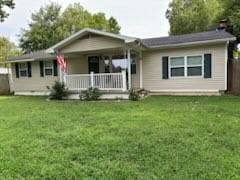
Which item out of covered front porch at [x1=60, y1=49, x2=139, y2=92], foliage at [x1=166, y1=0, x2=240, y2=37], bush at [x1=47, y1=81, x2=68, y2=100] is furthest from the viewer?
foliage at [x1=166, y1=0, x2=240, y2=37]

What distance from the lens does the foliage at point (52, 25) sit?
35438 millimetres

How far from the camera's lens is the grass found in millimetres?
4113

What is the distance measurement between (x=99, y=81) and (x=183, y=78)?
13.9 ft

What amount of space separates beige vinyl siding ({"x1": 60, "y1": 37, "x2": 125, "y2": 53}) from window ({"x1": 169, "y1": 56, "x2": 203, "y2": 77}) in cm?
293

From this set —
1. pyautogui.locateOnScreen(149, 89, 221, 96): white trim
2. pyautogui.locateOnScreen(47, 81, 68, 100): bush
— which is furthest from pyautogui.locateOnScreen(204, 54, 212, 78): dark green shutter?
pyautogui.locateOnScreen(47, 81, 68, 100): bush

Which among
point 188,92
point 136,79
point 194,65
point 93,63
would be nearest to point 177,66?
point 194,65

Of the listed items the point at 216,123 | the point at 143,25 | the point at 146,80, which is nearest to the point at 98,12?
the point at 143,25

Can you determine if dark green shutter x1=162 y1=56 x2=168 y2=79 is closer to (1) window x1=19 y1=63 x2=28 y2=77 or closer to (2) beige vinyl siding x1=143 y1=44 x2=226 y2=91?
(2) beige vinyl siding x1=143 y1=44 x2=226 y2=91

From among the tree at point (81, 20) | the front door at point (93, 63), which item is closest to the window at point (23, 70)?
the front door at point (93, 63)

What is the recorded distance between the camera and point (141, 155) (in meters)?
4.77

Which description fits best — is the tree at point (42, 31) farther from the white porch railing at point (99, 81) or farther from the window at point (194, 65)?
the window at point (194, 65)

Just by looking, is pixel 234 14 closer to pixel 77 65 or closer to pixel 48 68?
pixel 77 65

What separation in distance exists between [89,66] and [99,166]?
13.2 meters

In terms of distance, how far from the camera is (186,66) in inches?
555
